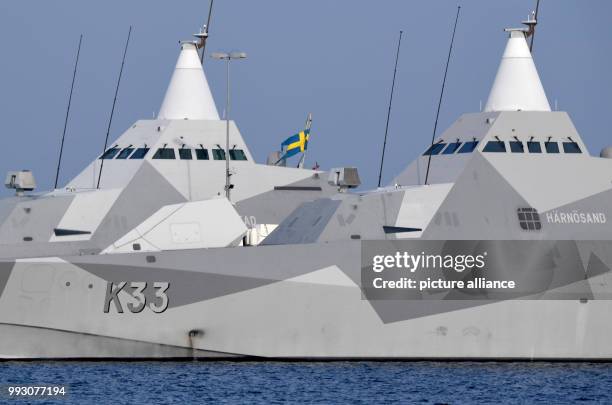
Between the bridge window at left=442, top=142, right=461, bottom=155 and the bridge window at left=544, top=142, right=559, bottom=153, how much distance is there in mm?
1948

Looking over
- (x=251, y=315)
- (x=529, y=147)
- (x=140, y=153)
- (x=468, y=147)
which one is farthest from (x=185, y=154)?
(x=529, y=147)

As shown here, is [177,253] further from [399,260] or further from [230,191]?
[230,191]

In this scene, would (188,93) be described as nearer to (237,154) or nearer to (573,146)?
(237,154)

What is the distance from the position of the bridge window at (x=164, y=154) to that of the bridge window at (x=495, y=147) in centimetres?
763

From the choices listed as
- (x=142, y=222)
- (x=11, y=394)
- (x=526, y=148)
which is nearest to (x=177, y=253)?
(x=142, y=222)

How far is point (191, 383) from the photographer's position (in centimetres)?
3186

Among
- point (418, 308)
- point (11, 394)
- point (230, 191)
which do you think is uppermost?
point (230, 191)

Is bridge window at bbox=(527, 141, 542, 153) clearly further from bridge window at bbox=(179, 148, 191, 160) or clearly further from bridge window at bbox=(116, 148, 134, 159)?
bridge window at bbox=(116, 148, 134, 159)

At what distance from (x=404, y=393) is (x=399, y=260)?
163 inches

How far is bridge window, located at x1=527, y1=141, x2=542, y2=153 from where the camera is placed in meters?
37.1

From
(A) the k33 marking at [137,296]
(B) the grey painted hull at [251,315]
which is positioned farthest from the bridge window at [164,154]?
(A) the k33 marking at [137,296]

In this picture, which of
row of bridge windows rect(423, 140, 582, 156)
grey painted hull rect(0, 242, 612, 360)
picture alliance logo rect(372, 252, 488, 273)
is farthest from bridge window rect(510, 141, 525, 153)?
grey painted hull rect(0, 242, 612, 360)

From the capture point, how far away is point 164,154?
1597 inches

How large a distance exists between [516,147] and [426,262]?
3757 mm
